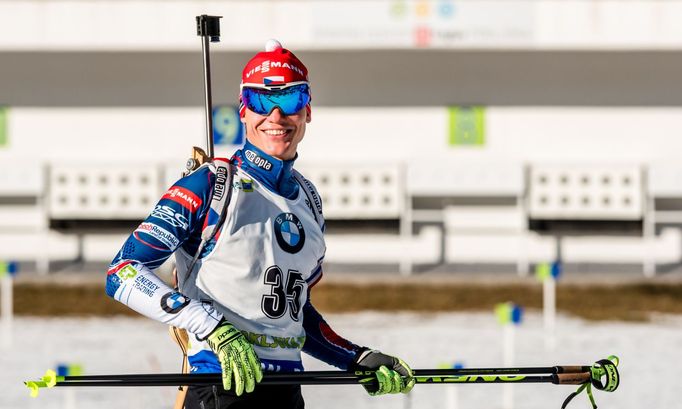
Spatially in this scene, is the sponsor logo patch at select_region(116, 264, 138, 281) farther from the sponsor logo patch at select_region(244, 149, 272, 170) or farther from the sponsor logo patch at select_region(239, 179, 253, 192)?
the sponsor logo patch at select_region(244, 149, 272, 170)

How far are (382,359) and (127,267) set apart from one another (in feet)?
3.31

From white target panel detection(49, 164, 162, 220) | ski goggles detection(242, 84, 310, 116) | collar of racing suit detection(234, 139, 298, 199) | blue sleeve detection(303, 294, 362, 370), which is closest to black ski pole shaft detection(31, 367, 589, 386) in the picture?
blue sleeve detection(303, 294, 362, 370)

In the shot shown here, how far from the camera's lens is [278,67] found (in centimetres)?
400

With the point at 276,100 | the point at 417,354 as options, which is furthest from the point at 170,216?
the point at 417,354

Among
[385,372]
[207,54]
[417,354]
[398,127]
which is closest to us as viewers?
[385,372]

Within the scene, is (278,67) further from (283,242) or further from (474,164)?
(474,164)

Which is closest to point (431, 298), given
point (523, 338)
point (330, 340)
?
point (523, 338)

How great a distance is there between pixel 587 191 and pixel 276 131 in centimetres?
1453

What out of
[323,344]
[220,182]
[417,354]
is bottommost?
[417,354]

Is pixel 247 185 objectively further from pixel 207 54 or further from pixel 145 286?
pixel 207 54

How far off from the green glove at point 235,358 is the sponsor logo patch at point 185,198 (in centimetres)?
35

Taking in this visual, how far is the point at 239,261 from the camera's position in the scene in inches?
150

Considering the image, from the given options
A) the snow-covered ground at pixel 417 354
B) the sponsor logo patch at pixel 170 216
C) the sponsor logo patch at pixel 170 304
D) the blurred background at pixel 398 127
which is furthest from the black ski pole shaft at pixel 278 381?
the blurred background at pixel 398 127

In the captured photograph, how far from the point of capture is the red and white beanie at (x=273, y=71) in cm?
398
